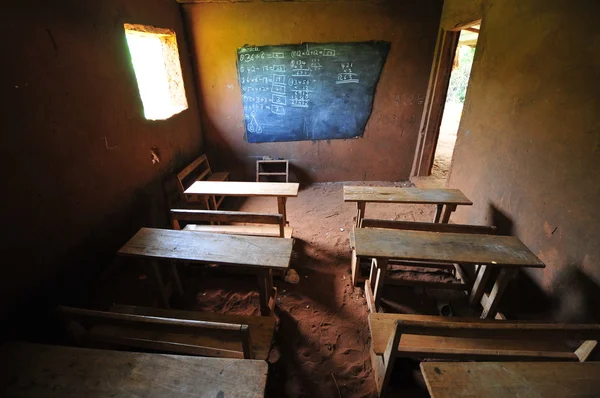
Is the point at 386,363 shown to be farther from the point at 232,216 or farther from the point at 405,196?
the point at 405,196

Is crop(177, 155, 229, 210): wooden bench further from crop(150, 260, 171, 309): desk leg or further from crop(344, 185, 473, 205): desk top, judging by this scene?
crop(344, 185, 473, 205): desk top

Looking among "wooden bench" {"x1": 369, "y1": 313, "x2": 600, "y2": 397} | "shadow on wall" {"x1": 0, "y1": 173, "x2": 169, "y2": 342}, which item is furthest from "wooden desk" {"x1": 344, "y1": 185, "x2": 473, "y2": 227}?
"shadow on wall" {"x1": 0, "y1": 173, "x2": 169, "y2": 342}

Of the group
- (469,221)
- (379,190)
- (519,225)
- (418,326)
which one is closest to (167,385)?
(418,326)

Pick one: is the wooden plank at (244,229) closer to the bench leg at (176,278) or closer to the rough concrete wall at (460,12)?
the bench leg at (176,278)

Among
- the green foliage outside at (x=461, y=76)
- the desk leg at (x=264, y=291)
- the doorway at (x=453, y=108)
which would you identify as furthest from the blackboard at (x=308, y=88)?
the green foliage outside at (x=461, y=76)

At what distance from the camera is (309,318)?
2.62 metres

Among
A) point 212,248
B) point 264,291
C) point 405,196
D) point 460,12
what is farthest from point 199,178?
point 460,12

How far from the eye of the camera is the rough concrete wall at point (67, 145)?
194 cm

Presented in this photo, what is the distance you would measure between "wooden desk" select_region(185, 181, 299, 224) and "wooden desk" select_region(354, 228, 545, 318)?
1285 millimetres

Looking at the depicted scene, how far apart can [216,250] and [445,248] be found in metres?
1.91

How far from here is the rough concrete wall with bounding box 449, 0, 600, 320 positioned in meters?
1.99

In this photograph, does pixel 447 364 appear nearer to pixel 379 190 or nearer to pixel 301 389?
pixel 301 389

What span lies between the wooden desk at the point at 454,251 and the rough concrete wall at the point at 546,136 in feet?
1.06

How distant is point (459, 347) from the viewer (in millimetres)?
1858
